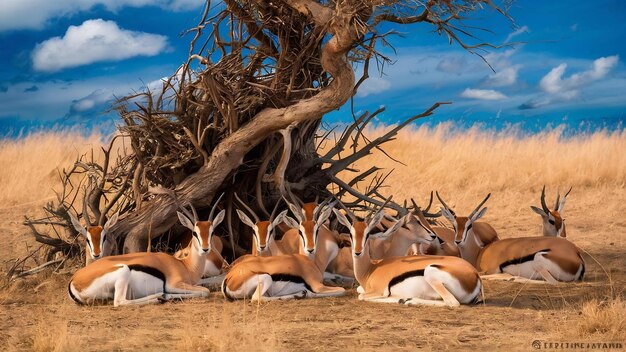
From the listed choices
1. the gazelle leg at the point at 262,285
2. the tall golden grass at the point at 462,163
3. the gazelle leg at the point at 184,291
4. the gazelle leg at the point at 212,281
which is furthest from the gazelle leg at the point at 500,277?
the tall golden grass at the point at 462,163

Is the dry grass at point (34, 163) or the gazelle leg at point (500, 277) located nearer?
the gazelle leg at point (500, 277)

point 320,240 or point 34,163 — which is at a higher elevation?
point 34,163

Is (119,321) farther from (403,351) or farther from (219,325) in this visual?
(403,351)

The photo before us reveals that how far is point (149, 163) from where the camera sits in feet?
31.6

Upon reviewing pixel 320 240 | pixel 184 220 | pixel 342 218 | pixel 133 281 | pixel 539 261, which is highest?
pixel 184 220

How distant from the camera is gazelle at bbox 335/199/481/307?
23.1ft

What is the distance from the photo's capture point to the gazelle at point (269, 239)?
819 centimetres

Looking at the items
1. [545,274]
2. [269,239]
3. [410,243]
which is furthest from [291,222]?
[545,274]

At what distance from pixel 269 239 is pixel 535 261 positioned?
2.64 meters

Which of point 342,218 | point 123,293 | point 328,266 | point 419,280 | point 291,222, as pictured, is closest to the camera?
point 419,280

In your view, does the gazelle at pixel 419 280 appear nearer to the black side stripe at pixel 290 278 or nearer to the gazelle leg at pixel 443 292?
the gazelle leg at pixel 443 292

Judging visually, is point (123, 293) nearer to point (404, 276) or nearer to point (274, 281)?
point (274, 281)

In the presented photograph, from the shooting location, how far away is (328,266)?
8.88 metres

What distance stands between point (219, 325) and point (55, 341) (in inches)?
47.1
